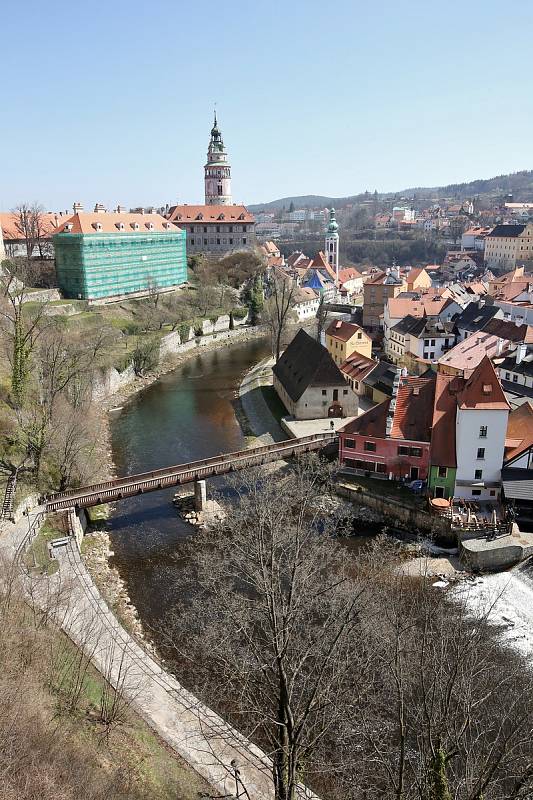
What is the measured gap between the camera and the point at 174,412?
39.1m

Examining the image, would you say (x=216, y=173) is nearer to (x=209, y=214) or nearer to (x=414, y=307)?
(x=209, y=214)

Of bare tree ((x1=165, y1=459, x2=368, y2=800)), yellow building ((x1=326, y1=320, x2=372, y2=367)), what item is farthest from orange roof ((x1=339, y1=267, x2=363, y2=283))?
bare tree ((x1=165, y1=459, x2=368, y2=800))

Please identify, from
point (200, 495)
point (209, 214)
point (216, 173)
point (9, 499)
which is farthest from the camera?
point (216, 173)

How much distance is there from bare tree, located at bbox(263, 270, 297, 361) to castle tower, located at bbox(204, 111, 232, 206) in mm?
26506

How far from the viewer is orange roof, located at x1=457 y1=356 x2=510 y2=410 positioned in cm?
2348

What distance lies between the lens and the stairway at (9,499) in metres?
21.4

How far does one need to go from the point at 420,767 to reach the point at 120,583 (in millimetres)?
12629

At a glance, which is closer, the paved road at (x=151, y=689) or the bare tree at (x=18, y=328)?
the paved road at (x=151, y=689)

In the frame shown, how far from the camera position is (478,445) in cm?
2402

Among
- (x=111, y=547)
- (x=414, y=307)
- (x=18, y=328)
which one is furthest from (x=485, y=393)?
(x=414, y=307)

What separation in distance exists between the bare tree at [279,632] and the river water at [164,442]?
52.2 inches

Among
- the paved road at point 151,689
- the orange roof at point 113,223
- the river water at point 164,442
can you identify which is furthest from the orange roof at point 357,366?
the orange roof at point 113,223

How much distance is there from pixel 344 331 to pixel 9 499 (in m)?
27.3

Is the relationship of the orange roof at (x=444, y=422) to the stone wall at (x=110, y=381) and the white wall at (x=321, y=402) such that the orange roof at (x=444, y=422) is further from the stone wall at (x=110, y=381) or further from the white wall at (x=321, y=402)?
the stone wall at (x=110, y=381)
